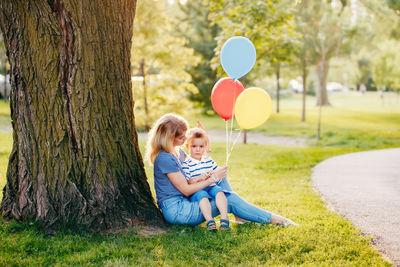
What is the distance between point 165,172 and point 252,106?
118 cm

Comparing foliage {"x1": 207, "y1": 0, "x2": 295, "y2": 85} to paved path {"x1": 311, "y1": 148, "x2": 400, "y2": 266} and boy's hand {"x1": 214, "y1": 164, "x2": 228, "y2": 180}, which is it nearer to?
paved path {"x1": 311, "y1": 148, "x2": 400, "y2": 266}

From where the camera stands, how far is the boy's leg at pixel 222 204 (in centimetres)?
389

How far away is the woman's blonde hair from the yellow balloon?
72cm

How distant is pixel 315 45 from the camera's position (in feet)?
61.3

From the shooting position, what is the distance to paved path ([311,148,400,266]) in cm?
415

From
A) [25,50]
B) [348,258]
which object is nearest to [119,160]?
[25,50]

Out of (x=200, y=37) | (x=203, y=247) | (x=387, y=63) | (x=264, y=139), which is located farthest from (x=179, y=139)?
(x=387, y=63)

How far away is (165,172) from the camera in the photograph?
3943mm

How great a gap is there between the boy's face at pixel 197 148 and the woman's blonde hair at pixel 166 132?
17cm

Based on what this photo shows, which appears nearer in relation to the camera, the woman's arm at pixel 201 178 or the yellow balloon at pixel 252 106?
the woman's arm at pixel 201 178

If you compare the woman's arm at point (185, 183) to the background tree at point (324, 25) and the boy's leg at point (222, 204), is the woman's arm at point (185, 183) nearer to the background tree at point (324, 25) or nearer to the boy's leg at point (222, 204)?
the boy's leg at point (222, 204)

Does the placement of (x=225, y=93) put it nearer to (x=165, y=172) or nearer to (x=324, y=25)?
(x=165, y=172)

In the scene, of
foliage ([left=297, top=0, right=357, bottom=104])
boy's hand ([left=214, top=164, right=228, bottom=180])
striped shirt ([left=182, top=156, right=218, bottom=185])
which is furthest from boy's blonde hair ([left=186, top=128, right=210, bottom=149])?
foliage ([left=297, top=0, right=357, bottom=104])

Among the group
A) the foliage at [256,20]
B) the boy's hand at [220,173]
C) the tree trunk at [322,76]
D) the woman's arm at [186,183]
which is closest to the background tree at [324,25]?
the tree trunk at [322,76]
